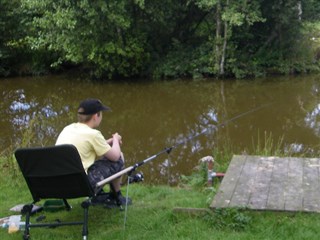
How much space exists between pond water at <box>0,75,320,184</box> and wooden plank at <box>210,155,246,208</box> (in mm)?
1560

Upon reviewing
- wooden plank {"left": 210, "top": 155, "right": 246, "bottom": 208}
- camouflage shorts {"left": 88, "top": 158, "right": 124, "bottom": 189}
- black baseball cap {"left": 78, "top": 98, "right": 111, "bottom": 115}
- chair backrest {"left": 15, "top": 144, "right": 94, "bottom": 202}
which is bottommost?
wooden plank {"left": 210, "top": 155, "right": 246, "bottom": 208}

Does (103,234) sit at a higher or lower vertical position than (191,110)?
higher

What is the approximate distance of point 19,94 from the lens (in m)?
17.3

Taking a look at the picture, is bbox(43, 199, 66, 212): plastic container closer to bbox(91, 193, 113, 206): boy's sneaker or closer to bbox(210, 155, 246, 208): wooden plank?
bbox(91, 193, 113, 206): boy's sneaker

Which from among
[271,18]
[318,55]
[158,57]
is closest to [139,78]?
[158,57]

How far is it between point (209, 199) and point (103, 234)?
110 cm

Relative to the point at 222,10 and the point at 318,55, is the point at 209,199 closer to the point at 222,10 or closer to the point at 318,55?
the point at 222,10

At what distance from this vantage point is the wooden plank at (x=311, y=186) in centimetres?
433

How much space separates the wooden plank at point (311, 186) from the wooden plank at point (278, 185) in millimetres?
197

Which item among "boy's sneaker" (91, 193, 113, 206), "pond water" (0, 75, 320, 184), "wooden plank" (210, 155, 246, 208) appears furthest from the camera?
"pond water" (0, 75, 320, 184)

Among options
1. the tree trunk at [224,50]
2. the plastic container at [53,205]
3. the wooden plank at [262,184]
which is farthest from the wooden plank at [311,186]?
the tree trunk at [224,50]

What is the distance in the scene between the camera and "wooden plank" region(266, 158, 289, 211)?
4371 mm

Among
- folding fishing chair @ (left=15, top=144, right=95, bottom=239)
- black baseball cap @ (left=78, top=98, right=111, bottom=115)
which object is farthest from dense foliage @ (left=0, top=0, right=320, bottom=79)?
folding fishing chair @ (left=15, top=144, right=95, bottom=239)

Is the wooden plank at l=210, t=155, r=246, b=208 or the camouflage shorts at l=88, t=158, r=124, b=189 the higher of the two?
the camouflage shorts at l=88, t=158, r=124, b=189
